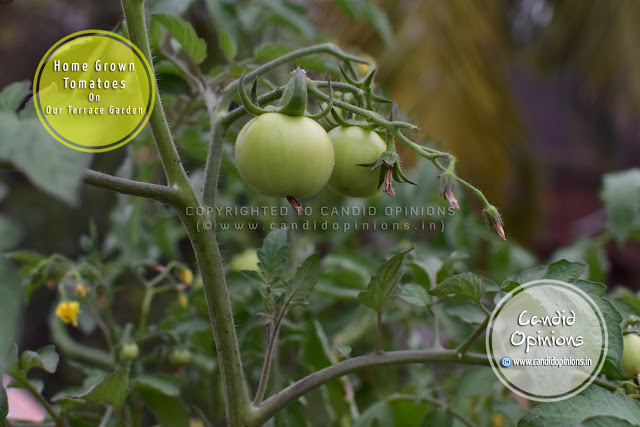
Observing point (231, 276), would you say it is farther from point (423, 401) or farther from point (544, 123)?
point (544, 123)

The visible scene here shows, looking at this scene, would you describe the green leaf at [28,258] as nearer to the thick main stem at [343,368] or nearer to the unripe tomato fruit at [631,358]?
the thick main stem at [343,368]

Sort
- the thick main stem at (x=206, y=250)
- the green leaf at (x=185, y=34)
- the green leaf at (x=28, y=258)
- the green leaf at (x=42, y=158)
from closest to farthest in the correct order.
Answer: the green leaf at (x=42, y=158)
the thick main stem at (x=206, y=250)
the green leaf at (x=185, y=34)
the green leaf at (x=28, y=258)

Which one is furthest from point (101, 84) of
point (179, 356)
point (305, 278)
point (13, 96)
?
point (179, 356)

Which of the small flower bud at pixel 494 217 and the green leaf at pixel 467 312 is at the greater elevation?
the small flower bud at pixel 494 217

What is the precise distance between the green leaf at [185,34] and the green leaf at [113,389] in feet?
0.82

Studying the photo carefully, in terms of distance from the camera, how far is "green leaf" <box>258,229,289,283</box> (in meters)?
0.36

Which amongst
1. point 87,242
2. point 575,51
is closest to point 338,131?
point 87,242

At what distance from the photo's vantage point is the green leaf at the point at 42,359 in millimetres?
363

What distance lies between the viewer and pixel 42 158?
211mm

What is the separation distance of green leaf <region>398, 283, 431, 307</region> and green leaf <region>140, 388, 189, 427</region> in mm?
231

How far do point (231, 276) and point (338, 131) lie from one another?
0.72ft

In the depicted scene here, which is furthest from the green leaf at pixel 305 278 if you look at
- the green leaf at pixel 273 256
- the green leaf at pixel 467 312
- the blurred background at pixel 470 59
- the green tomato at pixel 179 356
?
the blurred background at pixel 470 59

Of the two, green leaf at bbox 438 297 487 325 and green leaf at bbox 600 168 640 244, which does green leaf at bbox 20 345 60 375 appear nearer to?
green leaf at bbox 438 297 487 325

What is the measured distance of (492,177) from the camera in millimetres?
1608
